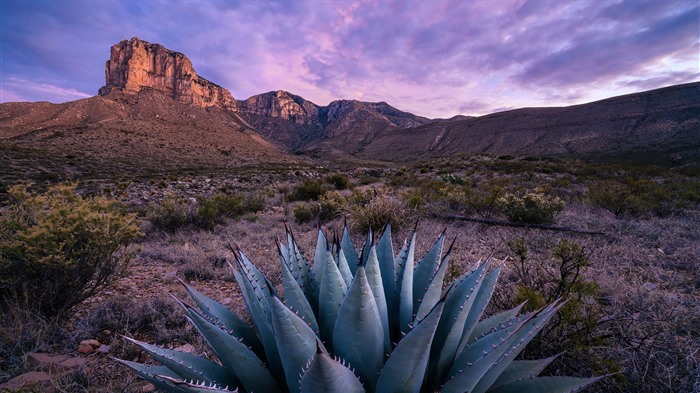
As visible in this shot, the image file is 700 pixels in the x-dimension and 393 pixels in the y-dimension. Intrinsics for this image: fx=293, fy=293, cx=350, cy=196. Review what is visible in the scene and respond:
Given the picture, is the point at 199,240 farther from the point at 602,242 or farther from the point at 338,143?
the point at 338,143

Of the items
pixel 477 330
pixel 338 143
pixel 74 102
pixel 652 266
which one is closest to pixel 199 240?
pixel 477 330

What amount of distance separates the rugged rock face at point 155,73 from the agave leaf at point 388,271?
355 feet

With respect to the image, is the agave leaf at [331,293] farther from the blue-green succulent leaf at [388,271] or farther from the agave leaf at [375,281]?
the blue-green succulent leaf at [388,271]

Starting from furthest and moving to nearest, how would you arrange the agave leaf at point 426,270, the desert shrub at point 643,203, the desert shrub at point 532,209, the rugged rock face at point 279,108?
1. the rugged rock face at point 279,108
2. the desert shrub at point 643,203
3. the desert shrub at point 532,209
4. the agave leaf at point 426,270

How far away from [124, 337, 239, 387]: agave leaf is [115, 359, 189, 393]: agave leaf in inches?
1.5

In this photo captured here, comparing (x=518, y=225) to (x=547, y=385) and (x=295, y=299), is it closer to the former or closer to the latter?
(x=547, y=385)

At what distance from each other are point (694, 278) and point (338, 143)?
108518 millimetres

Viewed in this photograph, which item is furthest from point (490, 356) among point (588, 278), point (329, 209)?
point (329, 209)

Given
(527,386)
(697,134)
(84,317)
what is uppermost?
(697,134)

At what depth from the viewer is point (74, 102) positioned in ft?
194

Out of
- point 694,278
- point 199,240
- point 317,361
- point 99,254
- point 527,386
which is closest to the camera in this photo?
point 317,361

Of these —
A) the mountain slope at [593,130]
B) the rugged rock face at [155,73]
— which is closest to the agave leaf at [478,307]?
the mountain slope at [593,130]

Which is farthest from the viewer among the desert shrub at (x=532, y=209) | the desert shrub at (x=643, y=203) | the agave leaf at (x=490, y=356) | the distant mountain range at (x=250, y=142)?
the distant mountain range at (x=250, y=142)

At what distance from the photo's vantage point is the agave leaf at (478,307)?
4.85 feet
